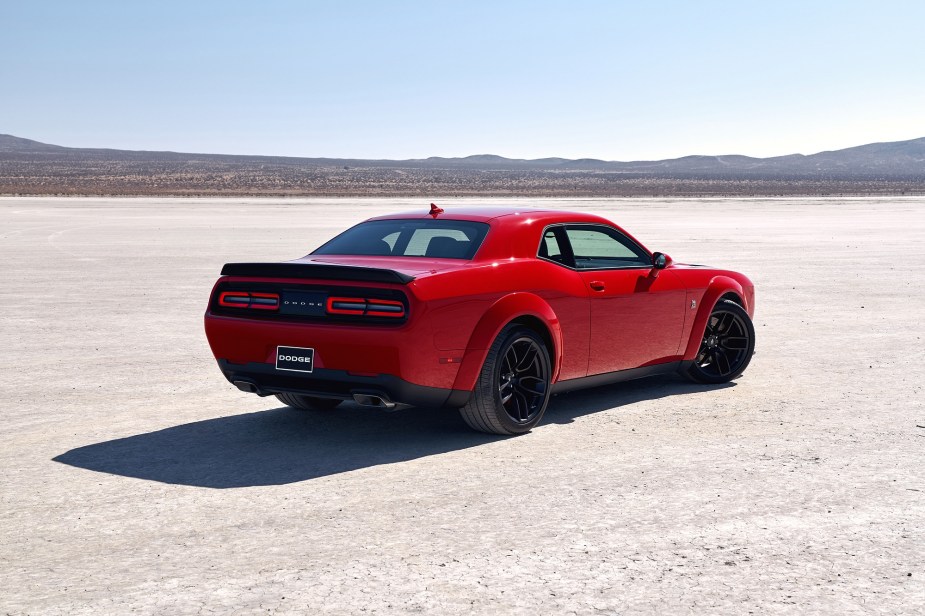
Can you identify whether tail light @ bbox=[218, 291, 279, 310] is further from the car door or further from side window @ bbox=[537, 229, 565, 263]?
the car door

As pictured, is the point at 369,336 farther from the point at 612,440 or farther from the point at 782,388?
the point at 782,388

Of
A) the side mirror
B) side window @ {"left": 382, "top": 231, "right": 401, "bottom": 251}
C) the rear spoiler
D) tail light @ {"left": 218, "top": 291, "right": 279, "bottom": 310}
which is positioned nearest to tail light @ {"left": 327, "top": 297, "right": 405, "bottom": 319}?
the rear spoiler

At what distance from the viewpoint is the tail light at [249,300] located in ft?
22.9

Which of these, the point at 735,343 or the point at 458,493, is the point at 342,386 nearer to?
the point at 458,493

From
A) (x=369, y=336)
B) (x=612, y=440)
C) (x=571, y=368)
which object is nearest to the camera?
(x=369, y=336)

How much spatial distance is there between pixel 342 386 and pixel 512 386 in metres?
1.17

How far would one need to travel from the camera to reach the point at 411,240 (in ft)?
25.9

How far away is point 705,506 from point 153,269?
15.9 meters

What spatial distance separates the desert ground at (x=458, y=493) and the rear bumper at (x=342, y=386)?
1.11 ft

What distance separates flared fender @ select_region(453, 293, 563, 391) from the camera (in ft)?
22.6

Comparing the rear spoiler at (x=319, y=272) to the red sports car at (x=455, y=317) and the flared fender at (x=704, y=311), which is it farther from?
the flared fender at (x=704, y=311)

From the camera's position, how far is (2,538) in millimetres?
5098

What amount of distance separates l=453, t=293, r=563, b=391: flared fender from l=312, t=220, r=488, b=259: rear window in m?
0.45

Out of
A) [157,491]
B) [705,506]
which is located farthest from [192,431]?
[705,506]
